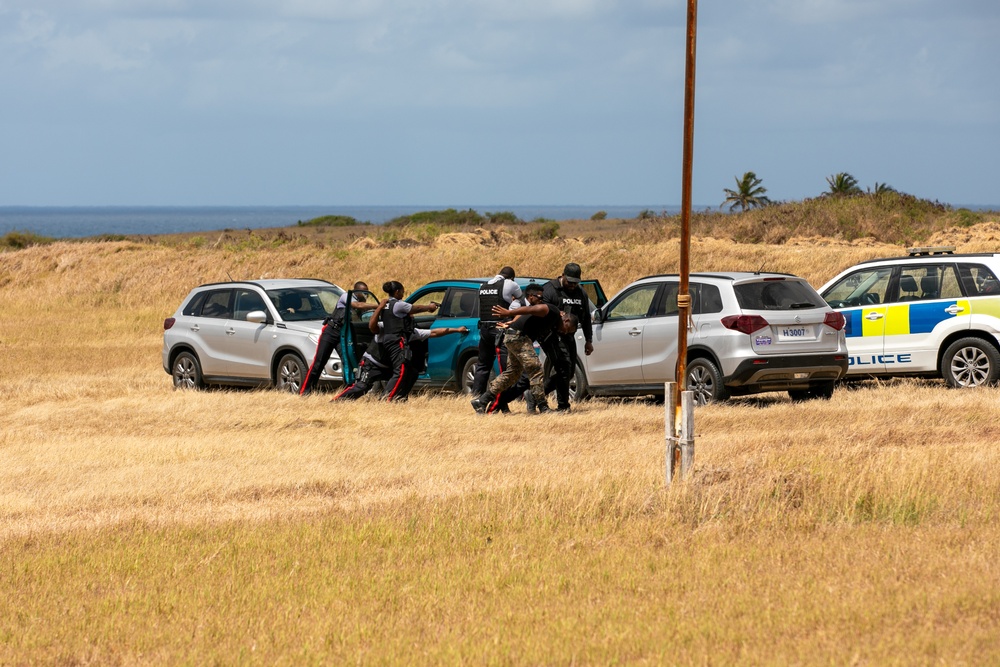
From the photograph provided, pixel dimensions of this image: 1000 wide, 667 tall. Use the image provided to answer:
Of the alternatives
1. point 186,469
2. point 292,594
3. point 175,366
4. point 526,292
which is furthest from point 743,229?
point 292,594

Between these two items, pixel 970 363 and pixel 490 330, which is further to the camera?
pixel 970 363

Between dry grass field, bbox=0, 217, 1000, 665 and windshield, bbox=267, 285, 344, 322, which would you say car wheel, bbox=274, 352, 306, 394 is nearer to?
windshield, bbox=267, 285, 344, 322

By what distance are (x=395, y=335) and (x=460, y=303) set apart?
1218 millimetres

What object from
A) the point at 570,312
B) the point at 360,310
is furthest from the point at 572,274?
the point at 360,310

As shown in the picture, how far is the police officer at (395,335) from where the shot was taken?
15.2 meters

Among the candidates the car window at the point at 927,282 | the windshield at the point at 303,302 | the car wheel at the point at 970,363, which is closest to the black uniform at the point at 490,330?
the windshield at the point at 303,302

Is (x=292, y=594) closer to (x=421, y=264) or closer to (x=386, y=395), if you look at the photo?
(x=386, y=395)

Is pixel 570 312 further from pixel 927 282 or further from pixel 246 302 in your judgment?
pixel 246 302

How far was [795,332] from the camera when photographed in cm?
Result: 1360

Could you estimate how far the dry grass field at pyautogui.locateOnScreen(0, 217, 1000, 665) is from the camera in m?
5.81

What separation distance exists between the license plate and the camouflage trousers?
2594mm

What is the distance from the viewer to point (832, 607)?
19.9 feet

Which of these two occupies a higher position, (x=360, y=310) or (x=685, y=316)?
(x=685, y=316)

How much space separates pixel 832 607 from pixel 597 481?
3160 millimetres
